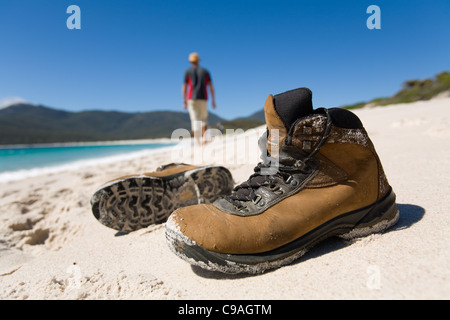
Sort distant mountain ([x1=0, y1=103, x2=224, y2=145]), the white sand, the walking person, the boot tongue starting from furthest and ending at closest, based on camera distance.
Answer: distant mountain ([x1=0, y1=103, x2=224, y2=145])
the walking person
the boot tongue
the white sand

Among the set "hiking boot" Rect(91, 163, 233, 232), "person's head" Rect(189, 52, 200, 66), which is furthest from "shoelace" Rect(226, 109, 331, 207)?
"person's head" Rect(189, 52, 200, 66)

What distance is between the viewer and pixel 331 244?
1.12 metres

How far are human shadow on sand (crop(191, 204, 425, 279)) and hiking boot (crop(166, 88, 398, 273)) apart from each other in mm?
34

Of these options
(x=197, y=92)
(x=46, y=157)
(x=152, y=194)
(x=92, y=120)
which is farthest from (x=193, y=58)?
(x=92, y=120)

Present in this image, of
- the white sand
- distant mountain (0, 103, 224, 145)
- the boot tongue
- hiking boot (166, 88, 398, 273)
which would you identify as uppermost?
distant mountain (0, 103, 224, 145)

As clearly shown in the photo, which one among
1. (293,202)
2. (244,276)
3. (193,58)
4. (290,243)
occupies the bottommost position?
(244,276)

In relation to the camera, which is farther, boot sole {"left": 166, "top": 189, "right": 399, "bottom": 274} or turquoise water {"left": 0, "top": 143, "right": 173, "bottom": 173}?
turquoise water {"left": 0, "top": 143, "right": 173, "bottom": 173}

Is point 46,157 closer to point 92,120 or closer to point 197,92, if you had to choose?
point 197,92

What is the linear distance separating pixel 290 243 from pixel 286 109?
1.74 ft

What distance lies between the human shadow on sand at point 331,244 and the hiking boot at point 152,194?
0.81m

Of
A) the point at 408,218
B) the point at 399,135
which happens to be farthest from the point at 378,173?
the point at 399,135

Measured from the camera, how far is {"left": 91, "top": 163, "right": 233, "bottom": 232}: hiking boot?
5.64ft

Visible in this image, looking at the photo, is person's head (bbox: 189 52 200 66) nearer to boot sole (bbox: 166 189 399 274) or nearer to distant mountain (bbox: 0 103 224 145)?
boot sole (bbox: 166 189 399 274)

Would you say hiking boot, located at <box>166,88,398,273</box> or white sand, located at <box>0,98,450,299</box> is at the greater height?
hiking boot, located at <box>166,88,398,273</box>
